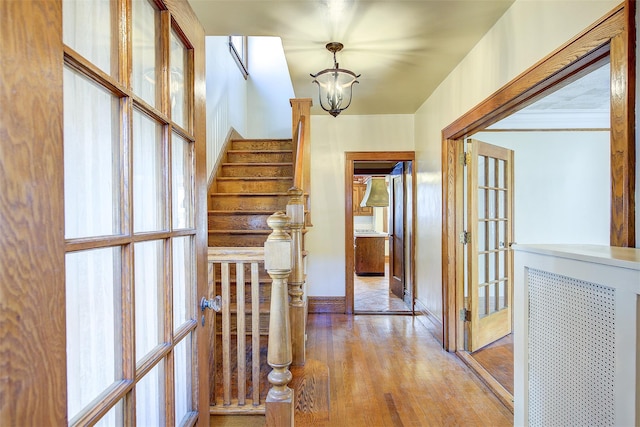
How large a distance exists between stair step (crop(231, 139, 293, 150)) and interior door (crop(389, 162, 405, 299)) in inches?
65.6

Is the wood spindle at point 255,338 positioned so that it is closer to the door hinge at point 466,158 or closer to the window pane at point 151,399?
the window pane at point 151,399

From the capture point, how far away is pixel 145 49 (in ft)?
2.55

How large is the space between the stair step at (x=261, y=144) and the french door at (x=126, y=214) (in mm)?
3163

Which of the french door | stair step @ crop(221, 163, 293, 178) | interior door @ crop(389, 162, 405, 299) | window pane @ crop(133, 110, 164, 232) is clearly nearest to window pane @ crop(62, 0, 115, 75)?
the french door

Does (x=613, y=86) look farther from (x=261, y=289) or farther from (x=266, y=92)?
(x=266, y=92)

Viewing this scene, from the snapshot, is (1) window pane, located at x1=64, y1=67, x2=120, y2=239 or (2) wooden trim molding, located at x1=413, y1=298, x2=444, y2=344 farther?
(2) wooden trim molding, located at x1=413, y1=298, x2=444, y2=344

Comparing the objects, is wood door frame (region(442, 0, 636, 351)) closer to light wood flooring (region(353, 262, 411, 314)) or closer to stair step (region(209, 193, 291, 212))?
stair step (region(209, 193, 291, 212))

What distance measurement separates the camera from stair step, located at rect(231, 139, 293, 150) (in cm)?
414

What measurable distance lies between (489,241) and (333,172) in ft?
6.19

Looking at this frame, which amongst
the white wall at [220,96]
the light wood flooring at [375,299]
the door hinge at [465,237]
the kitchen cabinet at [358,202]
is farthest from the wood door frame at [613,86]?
the kitchen cabinet at [358,202]

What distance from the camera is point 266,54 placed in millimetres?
5320

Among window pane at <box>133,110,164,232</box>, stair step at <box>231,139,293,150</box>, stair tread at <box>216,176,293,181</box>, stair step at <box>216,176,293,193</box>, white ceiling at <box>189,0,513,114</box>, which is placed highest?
white ceiling at <box>189,0,513,114</box>

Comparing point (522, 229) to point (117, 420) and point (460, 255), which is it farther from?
point (117, 420)

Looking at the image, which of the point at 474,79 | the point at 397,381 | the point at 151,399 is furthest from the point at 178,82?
the point at 397,381
